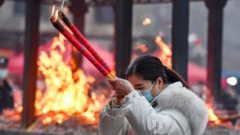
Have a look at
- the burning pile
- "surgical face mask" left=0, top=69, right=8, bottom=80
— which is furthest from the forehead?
"surgical face mask" left=0, top=69, right=8, bottom=80

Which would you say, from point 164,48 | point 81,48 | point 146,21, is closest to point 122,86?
point 81,48

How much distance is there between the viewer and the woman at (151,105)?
105 inches

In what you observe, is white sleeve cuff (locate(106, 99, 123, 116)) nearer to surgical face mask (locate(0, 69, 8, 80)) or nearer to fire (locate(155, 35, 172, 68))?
fire (locate(155, 35, 172, 68))

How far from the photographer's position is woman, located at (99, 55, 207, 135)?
2660 millimetres

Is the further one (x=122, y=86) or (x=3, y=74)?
(x=3, y=74)

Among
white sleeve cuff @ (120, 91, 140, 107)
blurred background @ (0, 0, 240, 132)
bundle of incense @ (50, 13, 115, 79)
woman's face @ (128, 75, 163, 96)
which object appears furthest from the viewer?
blurred background @ (0, 0, 240, 132)

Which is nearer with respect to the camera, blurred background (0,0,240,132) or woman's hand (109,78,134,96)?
woman's hand (109,78,134,96)

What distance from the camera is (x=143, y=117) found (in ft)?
8.64

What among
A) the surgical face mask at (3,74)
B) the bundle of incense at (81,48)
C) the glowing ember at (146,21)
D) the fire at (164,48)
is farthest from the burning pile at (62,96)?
the bundle of incense at (81,48)

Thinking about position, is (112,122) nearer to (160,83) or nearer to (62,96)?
(160,83)

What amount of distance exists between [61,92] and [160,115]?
728 centimetres

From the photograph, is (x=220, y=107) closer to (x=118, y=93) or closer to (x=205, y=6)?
(x=205, y=6)

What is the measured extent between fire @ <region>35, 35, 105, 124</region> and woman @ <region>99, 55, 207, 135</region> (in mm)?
6190

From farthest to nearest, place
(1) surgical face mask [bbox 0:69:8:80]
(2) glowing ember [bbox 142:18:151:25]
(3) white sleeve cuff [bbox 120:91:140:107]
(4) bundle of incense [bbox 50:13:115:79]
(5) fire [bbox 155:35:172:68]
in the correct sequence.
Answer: (1) surgical face mask [bbox 0:69:8:80], (2) glowing ember [bbox 142:18:151:25], (5) fire [bbox 155:35:172:68], (3) white sleeve cuff [bbox 120:91:140:107], (4) bundle of incense [bbox 50:13:115:79]
